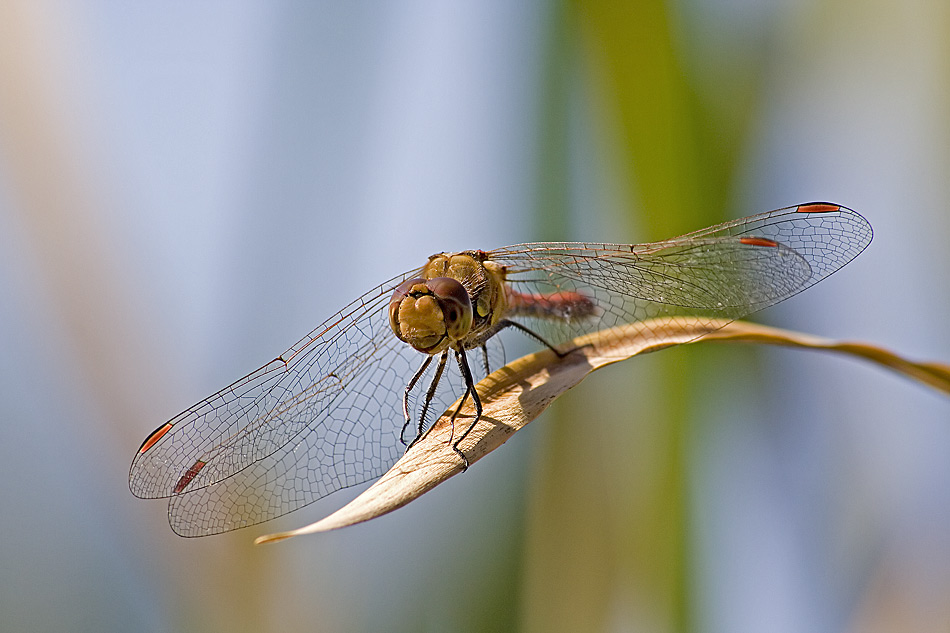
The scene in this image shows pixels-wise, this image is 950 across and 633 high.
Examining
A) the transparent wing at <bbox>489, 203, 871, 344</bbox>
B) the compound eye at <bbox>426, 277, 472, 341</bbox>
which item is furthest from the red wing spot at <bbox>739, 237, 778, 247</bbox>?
the compound eye at <bbox>426, 277, 472, 341</bbox>

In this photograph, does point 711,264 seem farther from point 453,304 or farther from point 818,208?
point 453,304

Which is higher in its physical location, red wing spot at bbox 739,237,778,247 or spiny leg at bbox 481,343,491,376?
red wing spot at bbox 739,237,778,247

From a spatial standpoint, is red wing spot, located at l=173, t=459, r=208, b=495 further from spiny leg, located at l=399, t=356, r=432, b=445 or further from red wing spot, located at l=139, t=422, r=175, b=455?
spiny leg, located at l=399, t=356, r=432, b=445

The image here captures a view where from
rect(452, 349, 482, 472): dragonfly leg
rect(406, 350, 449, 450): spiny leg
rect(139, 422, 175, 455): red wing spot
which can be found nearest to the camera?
rect(452, 349, 482, 472): dragonfly leg

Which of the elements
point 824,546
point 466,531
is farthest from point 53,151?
point 824,546

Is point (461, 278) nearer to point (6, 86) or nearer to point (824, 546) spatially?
point (824, 546)

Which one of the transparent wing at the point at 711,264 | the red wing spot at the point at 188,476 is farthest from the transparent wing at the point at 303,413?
the transparent wing at the point at 711,264

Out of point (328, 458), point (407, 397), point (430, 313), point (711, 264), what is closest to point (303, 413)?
point (328, 458)

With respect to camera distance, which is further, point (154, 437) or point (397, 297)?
point (397, 297)
